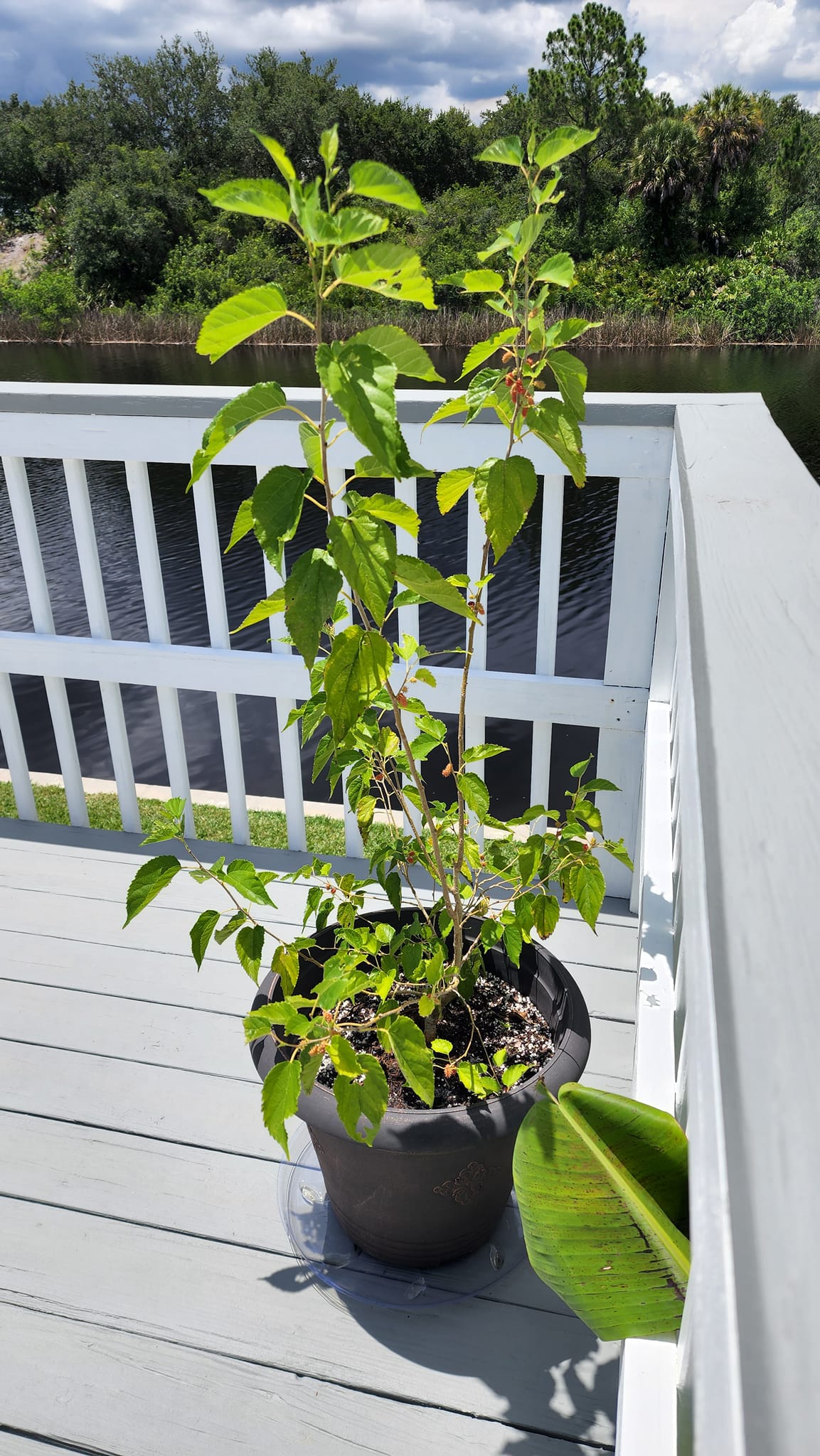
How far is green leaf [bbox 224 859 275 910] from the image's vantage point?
1075mm

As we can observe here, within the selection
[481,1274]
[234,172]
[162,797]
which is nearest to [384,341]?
[481,1274]

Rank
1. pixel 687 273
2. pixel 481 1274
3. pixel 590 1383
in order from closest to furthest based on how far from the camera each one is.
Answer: pixel 590 1383
pixel 481 1274
pixel 687 273

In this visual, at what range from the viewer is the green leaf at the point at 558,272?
0.91 m

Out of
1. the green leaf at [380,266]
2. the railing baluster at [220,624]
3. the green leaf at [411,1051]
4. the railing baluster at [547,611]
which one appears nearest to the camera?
the green leaf at [380,266]

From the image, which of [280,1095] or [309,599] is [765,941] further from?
[280,1095]

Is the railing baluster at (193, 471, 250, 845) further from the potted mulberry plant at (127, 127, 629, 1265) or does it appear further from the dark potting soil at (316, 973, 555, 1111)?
the dark potting soil at (316, 973, 555, 1111)

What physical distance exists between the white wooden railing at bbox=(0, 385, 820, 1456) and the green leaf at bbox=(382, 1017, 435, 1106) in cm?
25

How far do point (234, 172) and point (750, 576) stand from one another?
134 feet

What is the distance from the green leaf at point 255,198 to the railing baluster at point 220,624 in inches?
46.1

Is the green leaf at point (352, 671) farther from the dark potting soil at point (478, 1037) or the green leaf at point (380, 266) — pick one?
the dark potting soil at point (478, 1037)

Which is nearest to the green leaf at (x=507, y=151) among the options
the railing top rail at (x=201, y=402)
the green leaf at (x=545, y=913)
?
the railing top rail at (x=201, y=402)

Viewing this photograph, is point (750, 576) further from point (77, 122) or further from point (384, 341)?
point (77, 122)

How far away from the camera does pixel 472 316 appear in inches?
796

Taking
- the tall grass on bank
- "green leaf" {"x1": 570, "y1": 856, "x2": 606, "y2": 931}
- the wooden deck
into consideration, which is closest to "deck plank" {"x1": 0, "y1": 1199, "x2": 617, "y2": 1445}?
the wooden deck
